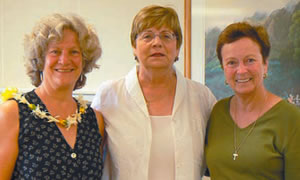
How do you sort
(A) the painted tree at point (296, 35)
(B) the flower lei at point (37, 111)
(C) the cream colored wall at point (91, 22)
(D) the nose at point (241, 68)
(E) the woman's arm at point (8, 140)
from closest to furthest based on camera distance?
(E) the woman's arm at point (8, 140) < (B) the flower lei at point (37, 111) < (D) the nose at point (241, 68) < (A) the painted tree at point (296, 35) < (C) the cream colored wall at point (91, 22)

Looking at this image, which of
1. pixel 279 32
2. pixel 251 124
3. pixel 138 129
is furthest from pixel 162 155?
pixel 279 32

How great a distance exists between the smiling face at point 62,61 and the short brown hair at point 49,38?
0.08 feet

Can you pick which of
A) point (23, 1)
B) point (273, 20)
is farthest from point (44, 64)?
point (23, 1)

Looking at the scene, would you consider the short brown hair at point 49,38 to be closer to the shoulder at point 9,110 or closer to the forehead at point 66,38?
the forehead at point 66,38

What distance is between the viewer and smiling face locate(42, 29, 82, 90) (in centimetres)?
135

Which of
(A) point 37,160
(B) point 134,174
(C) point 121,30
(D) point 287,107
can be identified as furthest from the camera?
(C) point 121,30

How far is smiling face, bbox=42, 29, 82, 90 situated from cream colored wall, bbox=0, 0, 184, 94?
138 cm

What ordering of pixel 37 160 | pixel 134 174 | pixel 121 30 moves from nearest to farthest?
1. pixel 37 160
2. pixel 134 174
3. pixel 121 30

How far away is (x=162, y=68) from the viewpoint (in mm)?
1593

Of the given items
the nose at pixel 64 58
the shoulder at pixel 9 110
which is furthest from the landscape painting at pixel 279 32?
the shoulder at pixel 9 110

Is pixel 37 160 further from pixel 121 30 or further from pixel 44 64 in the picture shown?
pixel 121 30

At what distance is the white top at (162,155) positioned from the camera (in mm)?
1537

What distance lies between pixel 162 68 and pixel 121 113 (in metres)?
0.34

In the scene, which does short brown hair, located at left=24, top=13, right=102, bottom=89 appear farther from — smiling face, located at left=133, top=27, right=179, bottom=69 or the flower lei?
smiling face, located at left=133, top=27, right=179, bottom=69
